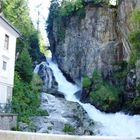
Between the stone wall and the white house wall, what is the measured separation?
5233 millimetres

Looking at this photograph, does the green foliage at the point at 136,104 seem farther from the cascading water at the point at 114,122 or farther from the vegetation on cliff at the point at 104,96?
the vegetation on cliff at the point at 104,96

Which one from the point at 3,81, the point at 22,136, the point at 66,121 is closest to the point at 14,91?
the point at 3,81

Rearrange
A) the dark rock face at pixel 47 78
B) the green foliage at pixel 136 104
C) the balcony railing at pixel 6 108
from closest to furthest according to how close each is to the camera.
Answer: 1. the balcony railing at pixel 6 108
2. the green foliage at pixel 136 104
3. the dark rock face at pixel 47 78

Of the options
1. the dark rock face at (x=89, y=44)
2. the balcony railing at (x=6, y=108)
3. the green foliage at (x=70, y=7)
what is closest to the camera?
the balcony railing at (x=6, y=108)

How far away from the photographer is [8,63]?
29.9 meters

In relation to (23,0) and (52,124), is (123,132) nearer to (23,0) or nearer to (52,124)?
(52,124)

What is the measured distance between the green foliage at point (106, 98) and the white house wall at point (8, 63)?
9.25 metres

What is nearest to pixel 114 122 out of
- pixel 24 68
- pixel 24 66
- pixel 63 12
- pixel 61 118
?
pixel 61 118

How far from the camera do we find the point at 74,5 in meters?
45.2

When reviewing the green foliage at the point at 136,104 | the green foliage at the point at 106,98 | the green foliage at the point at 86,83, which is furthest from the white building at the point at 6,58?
the green foliage at the point at 136,104

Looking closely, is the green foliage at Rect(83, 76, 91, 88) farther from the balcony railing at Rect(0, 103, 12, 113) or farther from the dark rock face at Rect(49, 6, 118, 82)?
the balcony railing at Rect(0, 103, 12, 113)

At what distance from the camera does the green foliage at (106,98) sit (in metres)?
33.3

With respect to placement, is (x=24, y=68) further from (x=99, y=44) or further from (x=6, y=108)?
(x=6, y=108)

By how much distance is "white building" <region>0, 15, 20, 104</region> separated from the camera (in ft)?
91.4
